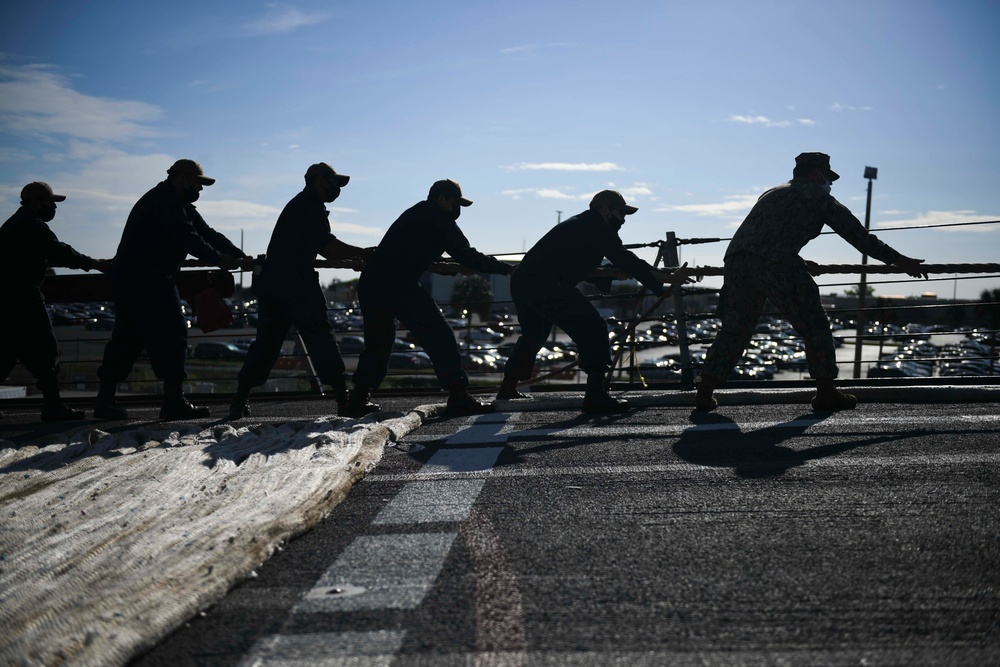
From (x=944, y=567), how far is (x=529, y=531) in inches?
48.7

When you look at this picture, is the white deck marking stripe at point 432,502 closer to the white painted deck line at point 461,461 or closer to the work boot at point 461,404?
Result: the white painted deck line at point 461,461

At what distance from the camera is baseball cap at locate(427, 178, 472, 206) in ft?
21.9

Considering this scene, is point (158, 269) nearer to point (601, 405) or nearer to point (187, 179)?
point (187, 179)

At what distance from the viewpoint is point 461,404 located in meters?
6.60

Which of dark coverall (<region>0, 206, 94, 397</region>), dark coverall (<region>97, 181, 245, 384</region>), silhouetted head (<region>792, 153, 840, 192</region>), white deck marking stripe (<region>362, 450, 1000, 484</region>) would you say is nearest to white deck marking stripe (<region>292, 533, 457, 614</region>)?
white deck marking stripe (<region>362, 450, 1000, 484</region>)

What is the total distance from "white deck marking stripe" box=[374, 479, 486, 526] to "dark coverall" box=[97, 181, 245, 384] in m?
3.56

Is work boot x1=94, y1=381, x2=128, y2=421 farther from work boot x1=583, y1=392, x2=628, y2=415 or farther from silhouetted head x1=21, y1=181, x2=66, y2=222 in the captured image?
work boot x1=583, y1=392, x2=628, y2=415

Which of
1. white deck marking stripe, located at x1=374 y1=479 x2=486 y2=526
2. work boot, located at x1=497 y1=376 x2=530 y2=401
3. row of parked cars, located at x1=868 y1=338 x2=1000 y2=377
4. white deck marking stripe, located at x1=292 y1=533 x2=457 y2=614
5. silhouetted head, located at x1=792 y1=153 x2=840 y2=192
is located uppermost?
silhouetted head, located at x1=792 y1=153 x2=840 y2=192

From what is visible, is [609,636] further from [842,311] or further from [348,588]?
[842,311]

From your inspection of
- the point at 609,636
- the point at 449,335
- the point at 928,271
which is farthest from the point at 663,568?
the point at 928,271

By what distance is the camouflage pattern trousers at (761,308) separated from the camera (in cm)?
624

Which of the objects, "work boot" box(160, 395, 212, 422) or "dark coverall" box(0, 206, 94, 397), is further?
"dark coverall" box(0, 206, 94, 397)

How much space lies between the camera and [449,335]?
6660mm

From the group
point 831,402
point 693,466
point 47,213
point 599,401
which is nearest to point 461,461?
point 693,466
